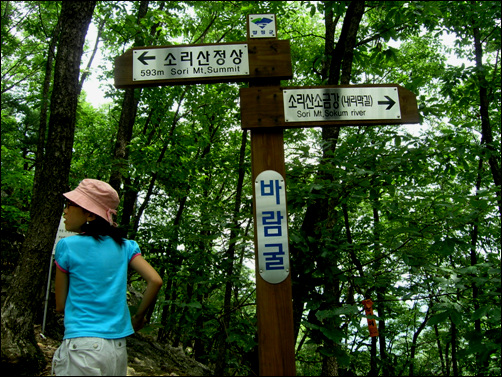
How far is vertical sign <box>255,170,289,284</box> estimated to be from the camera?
114 inches

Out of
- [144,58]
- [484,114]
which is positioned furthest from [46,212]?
[484,114]

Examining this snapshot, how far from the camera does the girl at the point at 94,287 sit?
2.04 metres

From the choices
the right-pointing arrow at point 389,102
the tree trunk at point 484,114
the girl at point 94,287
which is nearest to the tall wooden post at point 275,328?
the girl at point 94,287

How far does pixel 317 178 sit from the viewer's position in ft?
13.9

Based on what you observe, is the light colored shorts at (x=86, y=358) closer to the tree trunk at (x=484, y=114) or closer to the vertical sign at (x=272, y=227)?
the vertical sign at (x=272, y=227)

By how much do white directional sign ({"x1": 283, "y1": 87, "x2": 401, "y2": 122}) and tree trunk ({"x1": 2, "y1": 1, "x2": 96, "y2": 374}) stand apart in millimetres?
3004

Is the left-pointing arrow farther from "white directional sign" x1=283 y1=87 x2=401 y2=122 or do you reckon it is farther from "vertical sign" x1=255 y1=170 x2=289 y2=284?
"vertical sign" x1=255 y1=170 x2=289 y2=284

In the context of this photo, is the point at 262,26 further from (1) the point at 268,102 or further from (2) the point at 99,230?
(2) the point at 99,230

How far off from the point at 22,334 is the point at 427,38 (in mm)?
14743

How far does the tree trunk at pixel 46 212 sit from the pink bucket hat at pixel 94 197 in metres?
2.58

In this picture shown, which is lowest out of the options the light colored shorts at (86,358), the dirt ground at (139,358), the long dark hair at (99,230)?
the dirt ground at (139,358)

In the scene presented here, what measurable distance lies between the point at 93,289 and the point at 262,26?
2.48 metres

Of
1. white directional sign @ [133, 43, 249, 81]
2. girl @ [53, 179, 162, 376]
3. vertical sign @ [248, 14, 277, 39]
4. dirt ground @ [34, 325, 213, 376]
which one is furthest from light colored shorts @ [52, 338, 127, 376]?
dirt ground @ [34, 325, 213, 376]

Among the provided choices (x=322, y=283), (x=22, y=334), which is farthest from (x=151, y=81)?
(x=22, y=334)
